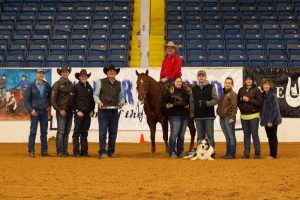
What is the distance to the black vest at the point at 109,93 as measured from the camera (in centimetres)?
1245

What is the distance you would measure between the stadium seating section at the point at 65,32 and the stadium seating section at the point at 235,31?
2242 millimetres

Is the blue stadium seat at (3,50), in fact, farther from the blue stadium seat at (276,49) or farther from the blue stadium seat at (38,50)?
the blue stadium seat at (276,49)

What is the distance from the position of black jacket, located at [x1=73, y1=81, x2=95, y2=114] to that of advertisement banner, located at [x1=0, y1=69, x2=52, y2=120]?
19.1 feet

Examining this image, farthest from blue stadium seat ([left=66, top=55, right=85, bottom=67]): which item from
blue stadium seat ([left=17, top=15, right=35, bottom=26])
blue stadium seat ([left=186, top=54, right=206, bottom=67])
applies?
blue stadium seat ([left=17, top=15, right=35, bottom=26])

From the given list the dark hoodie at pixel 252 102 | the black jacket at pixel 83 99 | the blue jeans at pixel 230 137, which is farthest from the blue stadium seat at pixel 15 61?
the dark hoodie at pixel 252 102

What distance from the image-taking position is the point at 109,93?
41.0 feet

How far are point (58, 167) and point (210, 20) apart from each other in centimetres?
1645

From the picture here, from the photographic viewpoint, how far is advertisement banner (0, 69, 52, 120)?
1823 cm

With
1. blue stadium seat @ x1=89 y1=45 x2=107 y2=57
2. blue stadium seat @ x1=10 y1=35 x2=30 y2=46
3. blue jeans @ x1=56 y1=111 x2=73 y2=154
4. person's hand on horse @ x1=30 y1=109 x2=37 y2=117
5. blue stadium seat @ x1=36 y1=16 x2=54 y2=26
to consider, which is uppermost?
blue stadium seat @ x1=36 y1=16 x2=54 y2=26

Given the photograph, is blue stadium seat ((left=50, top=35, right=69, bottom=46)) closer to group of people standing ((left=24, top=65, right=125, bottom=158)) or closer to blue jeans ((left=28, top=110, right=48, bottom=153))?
group of people standing ((left=24, top=65, right=125, bottom=158))

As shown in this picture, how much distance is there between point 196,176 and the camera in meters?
8.77

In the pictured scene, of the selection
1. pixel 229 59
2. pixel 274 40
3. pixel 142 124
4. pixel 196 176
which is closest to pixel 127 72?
pixel 142 124

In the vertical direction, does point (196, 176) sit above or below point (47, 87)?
below

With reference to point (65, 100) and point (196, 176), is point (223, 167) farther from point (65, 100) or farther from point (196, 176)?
point (65, 100)
